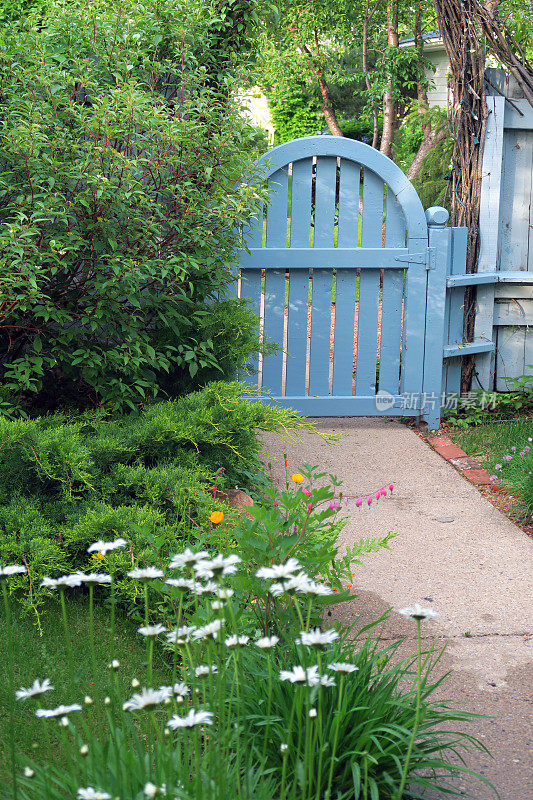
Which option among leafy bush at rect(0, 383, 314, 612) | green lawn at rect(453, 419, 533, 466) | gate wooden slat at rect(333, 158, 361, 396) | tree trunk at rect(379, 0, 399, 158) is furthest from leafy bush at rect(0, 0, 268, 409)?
tree trunk at rect(379, 0, 399, 158)

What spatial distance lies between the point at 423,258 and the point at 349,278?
503 millimetres

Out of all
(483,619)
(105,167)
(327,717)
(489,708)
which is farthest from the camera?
(105,167)

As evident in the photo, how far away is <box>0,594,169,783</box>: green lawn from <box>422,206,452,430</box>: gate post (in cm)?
314

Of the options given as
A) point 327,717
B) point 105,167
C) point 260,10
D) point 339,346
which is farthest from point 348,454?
point 327,717

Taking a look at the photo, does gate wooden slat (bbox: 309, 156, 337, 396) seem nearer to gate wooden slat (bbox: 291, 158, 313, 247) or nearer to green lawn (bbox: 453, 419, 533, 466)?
gate wooden slat (bbox: 291, 158, 313, 247)

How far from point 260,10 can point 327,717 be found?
3884 mm

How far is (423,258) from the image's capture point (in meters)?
5.19

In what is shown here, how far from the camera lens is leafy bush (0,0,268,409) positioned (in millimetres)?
3348

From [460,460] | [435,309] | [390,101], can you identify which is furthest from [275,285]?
[390,101]

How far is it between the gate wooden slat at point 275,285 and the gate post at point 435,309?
3.21 feet

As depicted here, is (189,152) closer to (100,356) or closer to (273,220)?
(100,356)

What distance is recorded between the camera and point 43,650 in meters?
2.45

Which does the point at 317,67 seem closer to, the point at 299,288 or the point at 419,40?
the point at 419,40

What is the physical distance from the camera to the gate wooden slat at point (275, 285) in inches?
198
